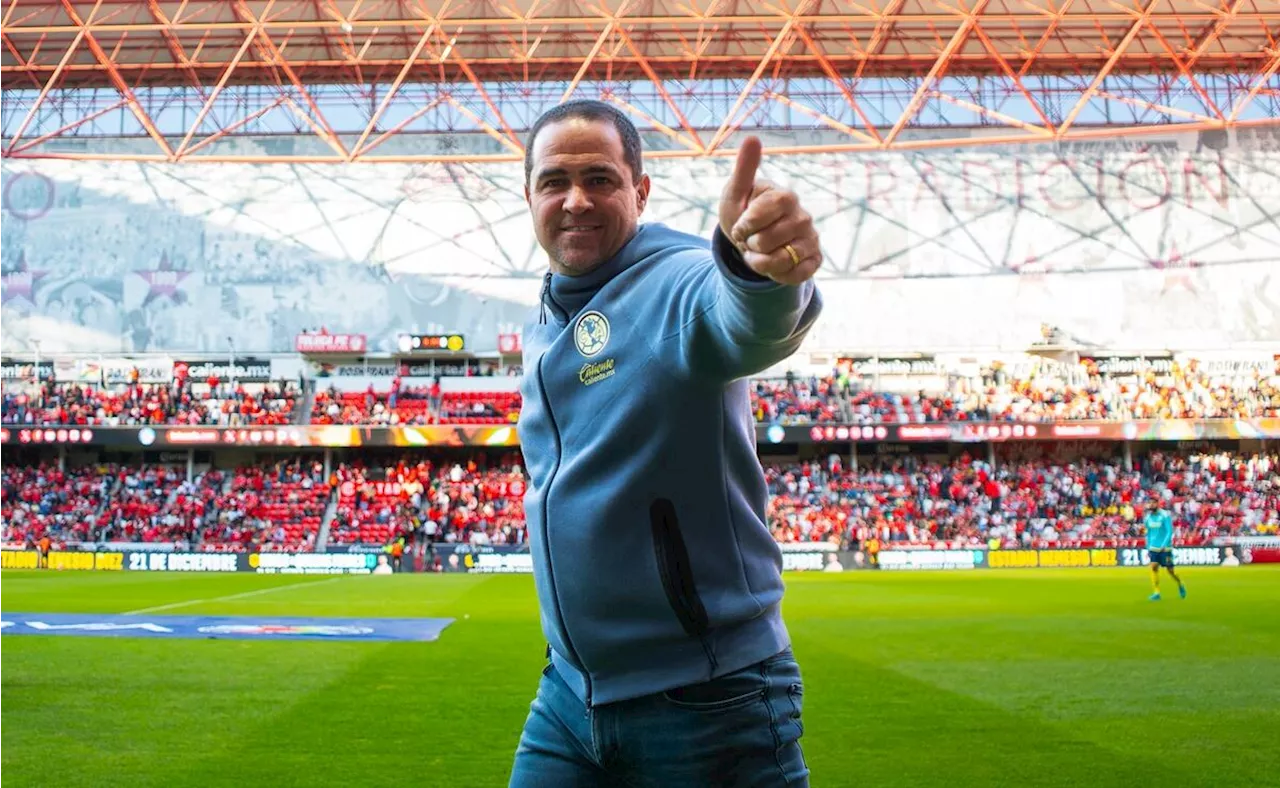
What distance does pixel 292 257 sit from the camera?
4522 cm

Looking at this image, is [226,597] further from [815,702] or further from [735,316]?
[735,316]

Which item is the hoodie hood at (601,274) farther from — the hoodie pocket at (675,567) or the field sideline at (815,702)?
the field sideline at (815,702)

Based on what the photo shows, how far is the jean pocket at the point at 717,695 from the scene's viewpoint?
2348 mm

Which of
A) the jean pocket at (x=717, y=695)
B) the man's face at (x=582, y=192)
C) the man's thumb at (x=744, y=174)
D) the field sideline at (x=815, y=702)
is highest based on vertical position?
the man's face at (x=582, y=192)

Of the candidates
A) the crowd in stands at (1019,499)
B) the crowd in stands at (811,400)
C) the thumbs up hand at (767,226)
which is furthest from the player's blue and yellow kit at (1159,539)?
the crowd in stands at (811,400)

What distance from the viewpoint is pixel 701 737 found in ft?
7.63

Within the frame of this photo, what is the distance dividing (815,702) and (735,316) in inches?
288

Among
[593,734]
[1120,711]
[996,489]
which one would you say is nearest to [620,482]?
[593,734]

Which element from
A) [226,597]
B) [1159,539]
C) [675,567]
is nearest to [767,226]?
[675,567]

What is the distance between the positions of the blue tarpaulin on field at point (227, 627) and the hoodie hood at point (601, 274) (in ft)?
35.7

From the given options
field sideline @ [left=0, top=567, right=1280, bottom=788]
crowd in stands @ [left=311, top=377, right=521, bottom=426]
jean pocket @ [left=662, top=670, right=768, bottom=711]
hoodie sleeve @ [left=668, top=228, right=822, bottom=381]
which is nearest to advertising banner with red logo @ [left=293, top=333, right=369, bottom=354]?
crowd in stands @ [left=311, top=377, right=521, bottom=426]

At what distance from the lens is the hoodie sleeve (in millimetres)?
1957

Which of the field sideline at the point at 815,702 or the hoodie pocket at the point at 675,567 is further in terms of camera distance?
the field sideline at the point at 815,702

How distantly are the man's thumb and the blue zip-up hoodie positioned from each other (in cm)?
29
